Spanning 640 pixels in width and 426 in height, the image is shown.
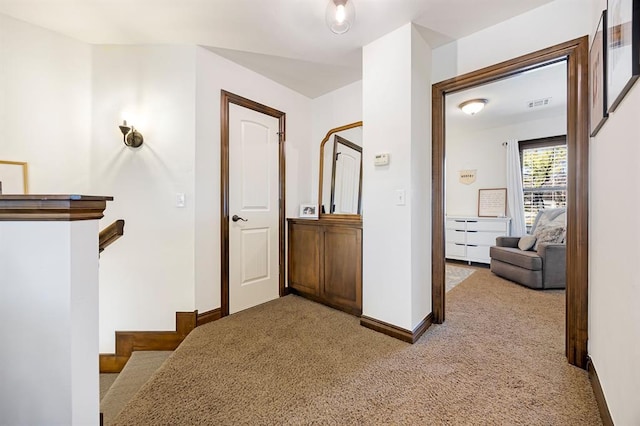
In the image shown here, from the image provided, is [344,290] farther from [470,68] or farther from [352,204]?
[470,68]

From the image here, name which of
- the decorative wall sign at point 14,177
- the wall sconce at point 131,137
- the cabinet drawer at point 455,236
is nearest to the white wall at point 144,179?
the wall sconce at point 131,137

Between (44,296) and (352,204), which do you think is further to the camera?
(352,204)

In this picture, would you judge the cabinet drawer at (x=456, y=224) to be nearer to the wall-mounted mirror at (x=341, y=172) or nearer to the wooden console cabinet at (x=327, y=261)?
the wall-mounted mirror at (x=341, y=172)

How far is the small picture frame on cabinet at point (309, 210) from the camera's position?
3.13m

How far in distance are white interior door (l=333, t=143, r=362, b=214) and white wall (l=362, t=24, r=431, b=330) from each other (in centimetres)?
52

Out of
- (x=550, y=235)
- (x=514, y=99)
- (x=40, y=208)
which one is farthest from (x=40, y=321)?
(x=514, y=99)

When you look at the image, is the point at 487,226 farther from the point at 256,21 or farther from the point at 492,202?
the point at 256,21

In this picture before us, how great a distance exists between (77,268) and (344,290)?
2105mm

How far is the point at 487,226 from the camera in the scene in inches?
181

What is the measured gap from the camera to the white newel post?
2.63 ft

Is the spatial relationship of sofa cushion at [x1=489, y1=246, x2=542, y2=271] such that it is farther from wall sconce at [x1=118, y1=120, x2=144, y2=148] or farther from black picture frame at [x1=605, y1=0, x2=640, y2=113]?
wall sconce at [x1=118, y1=120, x2=144, y2=148]

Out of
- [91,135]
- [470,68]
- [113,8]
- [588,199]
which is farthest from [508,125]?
[91,135]

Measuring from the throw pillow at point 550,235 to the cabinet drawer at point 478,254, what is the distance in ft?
3.10

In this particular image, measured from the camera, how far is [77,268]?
2.70ft
